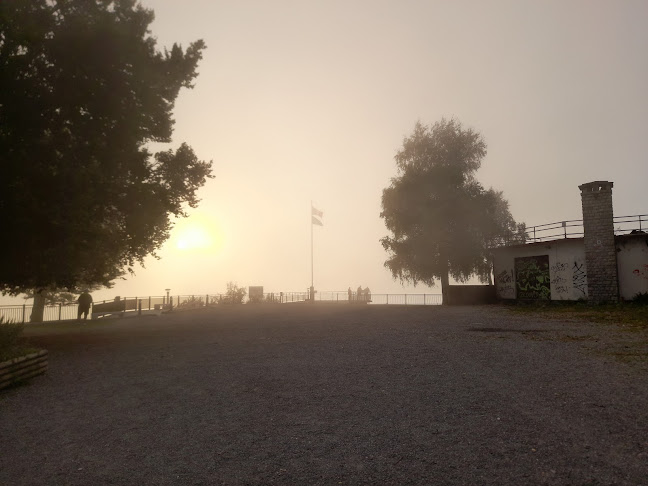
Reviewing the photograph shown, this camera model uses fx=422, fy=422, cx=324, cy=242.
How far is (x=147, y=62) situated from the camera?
677 inches

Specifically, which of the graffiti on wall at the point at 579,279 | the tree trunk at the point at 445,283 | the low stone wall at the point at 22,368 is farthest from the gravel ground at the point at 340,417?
the tree trunk at the point at 445,283

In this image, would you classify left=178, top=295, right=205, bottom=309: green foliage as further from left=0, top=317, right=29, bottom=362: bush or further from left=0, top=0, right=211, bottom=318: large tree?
left=0, top=317, right=29, bottom=362: bush

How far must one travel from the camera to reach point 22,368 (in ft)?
29.5

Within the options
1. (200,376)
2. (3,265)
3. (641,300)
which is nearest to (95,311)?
(3,265)

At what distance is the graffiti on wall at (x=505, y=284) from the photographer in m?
30.5

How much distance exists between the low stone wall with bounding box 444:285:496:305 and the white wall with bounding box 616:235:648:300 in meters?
9.87

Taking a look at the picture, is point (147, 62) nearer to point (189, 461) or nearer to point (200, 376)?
point (200, 376)

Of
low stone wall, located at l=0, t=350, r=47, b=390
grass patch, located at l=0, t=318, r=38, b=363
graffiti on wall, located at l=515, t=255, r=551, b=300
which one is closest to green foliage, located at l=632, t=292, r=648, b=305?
graffiti on wall, located at l=515, t=255, r=551, b=300

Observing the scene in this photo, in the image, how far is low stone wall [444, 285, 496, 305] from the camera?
3188cm

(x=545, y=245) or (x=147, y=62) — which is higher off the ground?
(x=147, y=62)

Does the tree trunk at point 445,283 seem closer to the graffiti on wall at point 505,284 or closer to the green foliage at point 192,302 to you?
the graffiti on wall at point 505,284

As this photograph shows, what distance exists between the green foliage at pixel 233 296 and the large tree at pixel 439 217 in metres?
15.1

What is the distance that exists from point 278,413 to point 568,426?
12.8 feet

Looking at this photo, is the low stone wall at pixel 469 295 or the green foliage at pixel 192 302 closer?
the low stone wall at pixel 469 295
